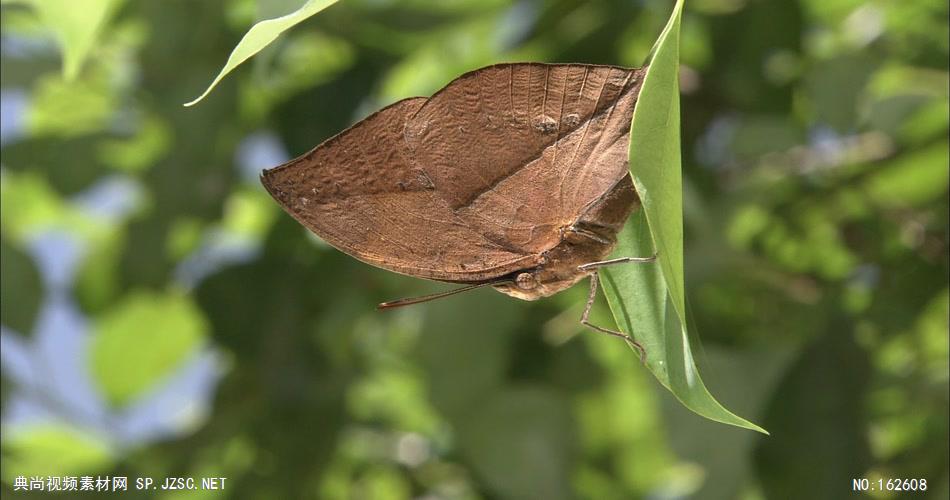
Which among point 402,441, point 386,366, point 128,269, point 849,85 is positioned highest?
point 849,85

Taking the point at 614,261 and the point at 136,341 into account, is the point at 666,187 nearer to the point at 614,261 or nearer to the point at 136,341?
the point at 614,261

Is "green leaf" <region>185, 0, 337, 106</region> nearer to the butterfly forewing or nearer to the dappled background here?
the butterfly forewing

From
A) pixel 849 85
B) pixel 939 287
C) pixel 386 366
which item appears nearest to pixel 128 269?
pixel 386 366

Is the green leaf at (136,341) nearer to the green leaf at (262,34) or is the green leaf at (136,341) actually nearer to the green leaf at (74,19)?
the green leaf at (74,19)

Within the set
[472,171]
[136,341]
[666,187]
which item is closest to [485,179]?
[472,171]

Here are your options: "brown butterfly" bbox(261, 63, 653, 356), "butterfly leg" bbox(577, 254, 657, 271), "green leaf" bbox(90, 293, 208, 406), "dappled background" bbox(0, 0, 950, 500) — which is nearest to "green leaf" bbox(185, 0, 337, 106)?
"brown butterfly" bbox(261, 63, 653, 356)

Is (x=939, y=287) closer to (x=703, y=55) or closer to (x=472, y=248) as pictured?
(x=703, y=55)
